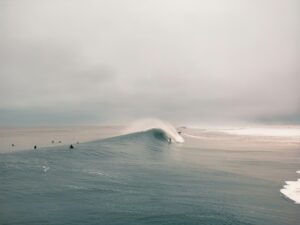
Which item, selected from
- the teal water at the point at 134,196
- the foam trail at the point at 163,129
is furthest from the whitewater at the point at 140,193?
the foam trail at the point at 163,129

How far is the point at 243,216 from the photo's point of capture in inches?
777

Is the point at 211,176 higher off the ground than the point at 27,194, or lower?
higher

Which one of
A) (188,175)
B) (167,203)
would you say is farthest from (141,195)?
(188,175)

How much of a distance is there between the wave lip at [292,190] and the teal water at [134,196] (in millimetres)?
748

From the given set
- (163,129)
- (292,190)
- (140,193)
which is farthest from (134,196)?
(163,129)

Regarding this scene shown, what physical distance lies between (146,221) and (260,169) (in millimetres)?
25775

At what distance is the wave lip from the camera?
975 inches

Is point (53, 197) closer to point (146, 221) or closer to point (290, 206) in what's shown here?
point (146, 221)

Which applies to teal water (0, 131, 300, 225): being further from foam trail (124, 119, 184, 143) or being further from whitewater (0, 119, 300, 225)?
foam trail (124, 119, 184, 143)

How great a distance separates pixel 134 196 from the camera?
23672 millimetres

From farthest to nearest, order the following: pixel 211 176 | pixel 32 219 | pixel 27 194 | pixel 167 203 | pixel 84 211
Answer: pixel 211 176 → pixel 27 194 → pixel 167 203 → pixel 84 211 → pixel 32 219

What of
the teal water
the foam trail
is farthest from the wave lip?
the foam trail

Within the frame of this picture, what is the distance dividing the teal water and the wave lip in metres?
0.75

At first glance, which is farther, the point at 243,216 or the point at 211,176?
the point at 211,176
